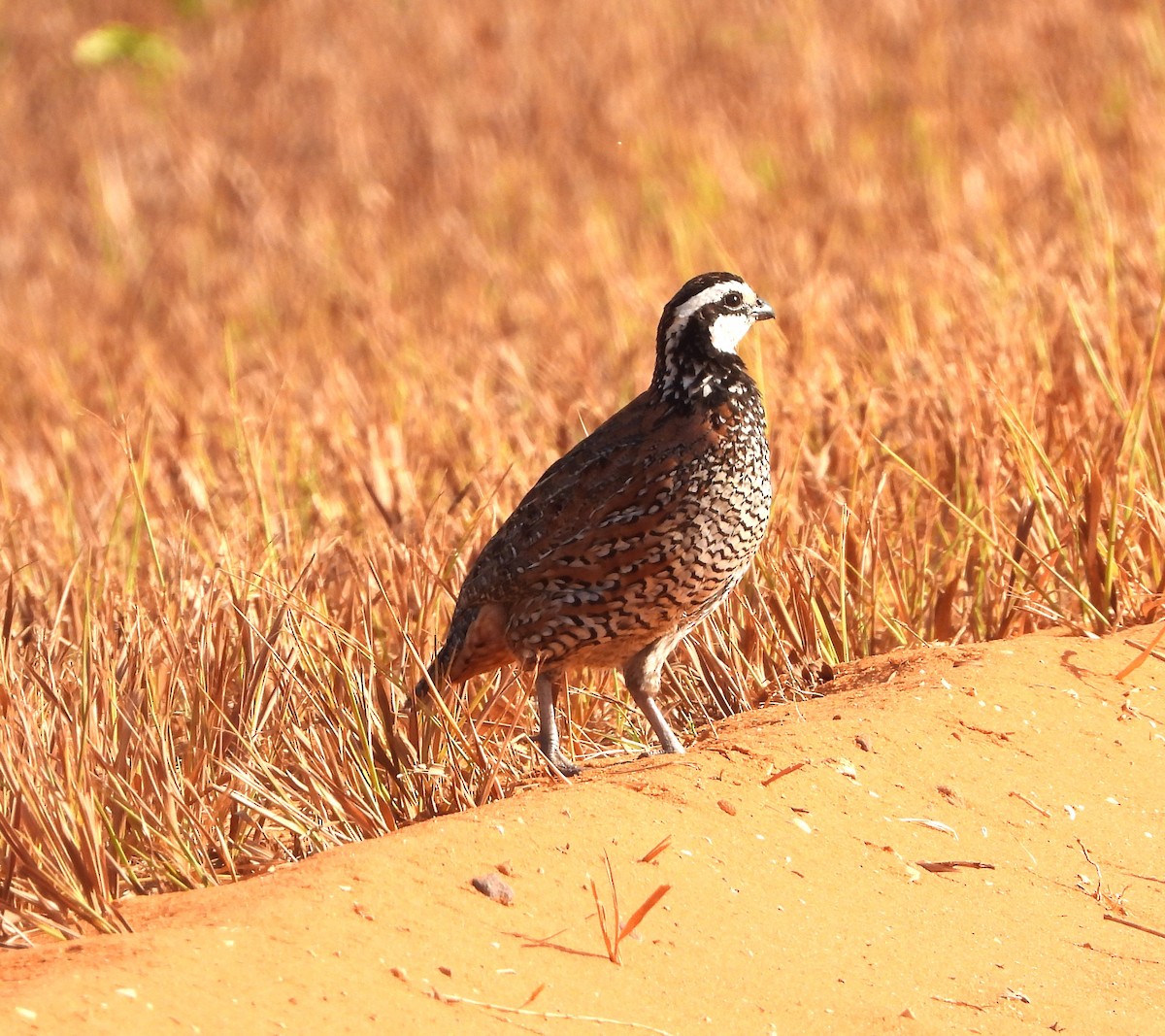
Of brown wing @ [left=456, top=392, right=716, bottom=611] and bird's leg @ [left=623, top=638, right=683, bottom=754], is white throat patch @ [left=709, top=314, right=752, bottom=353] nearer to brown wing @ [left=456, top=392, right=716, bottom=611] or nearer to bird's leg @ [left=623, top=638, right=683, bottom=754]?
brown wing @ [left=456, top=392, right=716, bottom=611]

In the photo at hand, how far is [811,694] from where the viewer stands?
4809 mm

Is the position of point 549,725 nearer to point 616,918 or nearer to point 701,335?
point 701,335

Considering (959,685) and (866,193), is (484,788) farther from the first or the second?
(866,193)

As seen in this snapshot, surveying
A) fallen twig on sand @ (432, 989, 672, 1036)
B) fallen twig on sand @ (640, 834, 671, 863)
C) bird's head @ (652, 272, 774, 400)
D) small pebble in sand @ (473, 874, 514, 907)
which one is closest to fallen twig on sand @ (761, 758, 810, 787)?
fallen twig on sand @ (640, 834, 671, 863)

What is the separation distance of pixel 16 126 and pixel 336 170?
3.24 meters

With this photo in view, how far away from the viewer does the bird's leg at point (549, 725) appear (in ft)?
14.2

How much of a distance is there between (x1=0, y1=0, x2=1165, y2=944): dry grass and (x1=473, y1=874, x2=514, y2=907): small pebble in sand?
1.58 ft

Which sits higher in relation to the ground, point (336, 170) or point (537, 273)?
point (336, 170)

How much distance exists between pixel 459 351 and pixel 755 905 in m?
5.32

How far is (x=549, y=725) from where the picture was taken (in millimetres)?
4527

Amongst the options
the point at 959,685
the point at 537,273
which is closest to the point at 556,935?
the point at 959,685

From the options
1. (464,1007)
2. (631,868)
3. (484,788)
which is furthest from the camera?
(484,788)

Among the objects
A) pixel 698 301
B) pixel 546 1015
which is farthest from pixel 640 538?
pixel 546 1015

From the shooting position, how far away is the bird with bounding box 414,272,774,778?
14.5 ft
